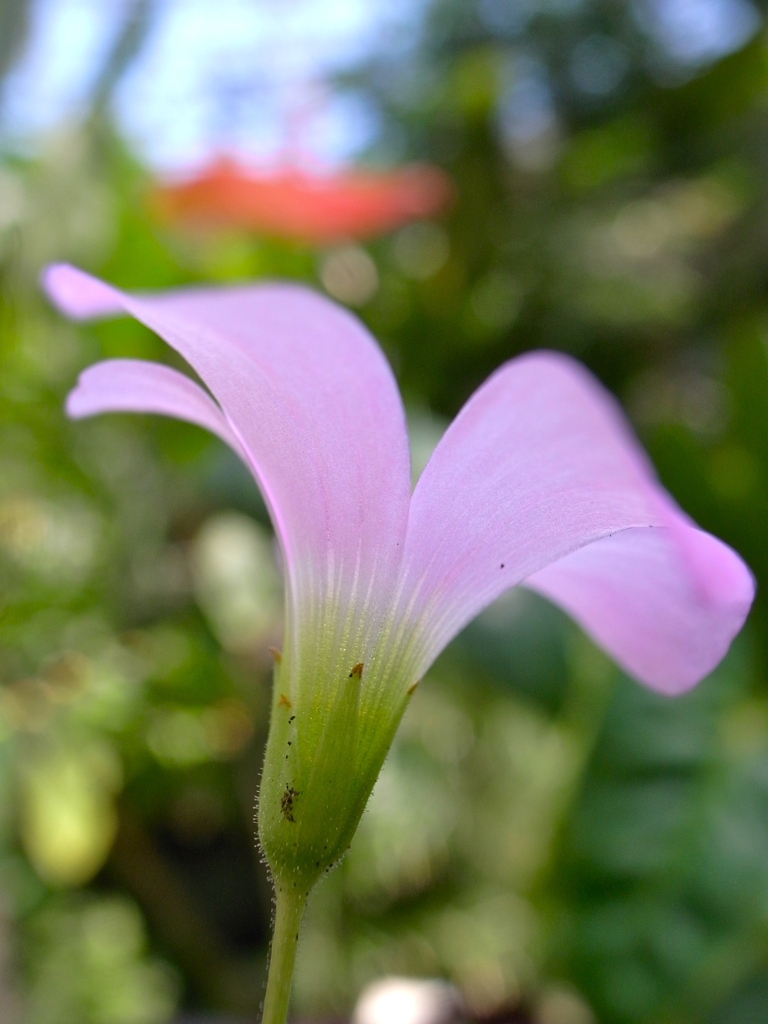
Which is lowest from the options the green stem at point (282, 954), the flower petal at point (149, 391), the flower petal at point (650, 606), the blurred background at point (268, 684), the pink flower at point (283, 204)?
the blurred background at point (268, 684)

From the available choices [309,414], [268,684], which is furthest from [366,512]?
[268,684]

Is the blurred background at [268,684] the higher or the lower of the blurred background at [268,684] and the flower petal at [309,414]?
the lower

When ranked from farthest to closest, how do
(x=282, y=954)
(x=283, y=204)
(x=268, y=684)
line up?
(x=283, y=204) → (x=268, y=684) → (x=282, y=954)

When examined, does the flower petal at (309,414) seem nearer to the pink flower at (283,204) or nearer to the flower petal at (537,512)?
the flower petal at (537,512)

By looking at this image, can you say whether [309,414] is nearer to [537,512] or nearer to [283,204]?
[537,512]

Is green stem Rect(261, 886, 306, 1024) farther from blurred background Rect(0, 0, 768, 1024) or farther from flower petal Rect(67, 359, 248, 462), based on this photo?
blurred background Rect(0, 0, 768, 1024)

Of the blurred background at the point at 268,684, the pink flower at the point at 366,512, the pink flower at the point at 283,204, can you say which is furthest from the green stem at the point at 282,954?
the pink flower at the point at 283,204

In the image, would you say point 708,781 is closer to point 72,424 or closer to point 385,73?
point 72,424
